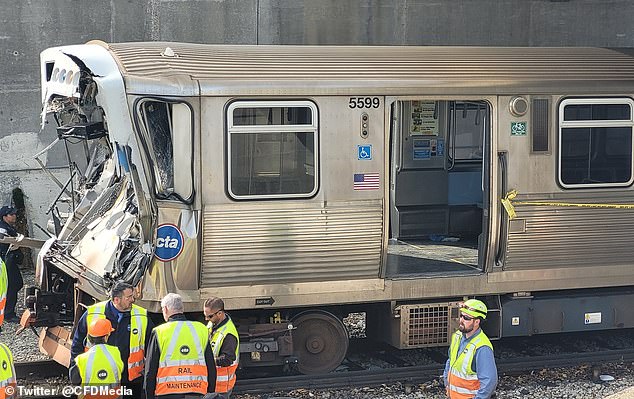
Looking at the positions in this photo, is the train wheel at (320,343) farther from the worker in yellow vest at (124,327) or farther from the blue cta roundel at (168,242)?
the worker in yellow vest at (124,327)

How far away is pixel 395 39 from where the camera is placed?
1670 cm

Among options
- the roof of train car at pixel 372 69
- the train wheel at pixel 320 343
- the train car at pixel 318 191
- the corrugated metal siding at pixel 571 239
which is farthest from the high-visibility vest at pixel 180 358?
the corrugated metal siding at pixel 571 239

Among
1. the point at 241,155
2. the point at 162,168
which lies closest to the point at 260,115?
the point at 241,155

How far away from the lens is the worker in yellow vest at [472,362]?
7.34 m

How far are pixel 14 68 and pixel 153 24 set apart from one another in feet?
7.21

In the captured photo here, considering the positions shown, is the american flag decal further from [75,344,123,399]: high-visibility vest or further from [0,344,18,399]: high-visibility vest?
[0,344,18,399]: high-visibility vest

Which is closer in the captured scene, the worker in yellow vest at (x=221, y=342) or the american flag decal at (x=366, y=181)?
the worker in yellow vest at (x=221, y=342)

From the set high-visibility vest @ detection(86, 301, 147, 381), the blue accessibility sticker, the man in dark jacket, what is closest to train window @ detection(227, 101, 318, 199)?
the blue accessibility sticker

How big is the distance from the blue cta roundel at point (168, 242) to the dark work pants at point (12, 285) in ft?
14.1

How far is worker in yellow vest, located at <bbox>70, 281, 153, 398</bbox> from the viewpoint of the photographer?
820 cm

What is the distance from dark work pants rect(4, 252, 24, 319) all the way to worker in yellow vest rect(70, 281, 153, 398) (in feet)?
16.6

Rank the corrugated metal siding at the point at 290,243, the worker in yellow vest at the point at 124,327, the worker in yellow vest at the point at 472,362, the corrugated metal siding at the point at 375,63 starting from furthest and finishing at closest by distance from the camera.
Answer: the corrugated metal siding at the point at 375,63 < the corrugated metal siding at the point at 290,243 < the worker in yellow vest at the point at 124,327 < the worker in yellow vest at the point at 472,362

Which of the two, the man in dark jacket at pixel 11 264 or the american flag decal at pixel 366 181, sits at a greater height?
the american flag decal at pixel 366 181

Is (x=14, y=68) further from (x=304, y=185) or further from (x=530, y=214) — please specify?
(x=530, y=214)
